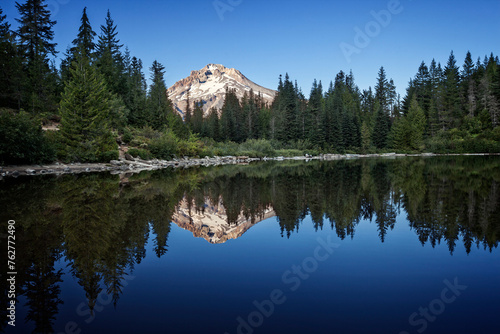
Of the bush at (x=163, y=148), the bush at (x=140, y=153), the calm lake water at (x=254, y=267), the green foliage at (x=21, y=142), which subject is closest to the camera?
the calm lake water at (x=254, y=267)

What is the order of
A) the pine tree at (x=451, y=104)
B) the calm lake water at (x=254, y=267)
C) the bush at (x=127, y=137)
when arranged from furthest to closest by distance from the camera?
the pine tree at (x=451, y=104)
the bush at (x=127, y=137)
the calm lake water at (x=254, y=267)

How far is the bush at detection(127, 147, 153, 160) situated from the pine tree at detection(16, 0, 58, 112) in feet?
37.2

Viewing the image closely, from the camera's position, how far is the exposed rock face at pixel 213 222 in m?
6.64

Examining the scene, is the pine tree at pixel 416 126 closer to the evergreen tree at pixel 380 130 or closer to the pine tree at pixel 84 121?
the evergreen tree at pixel 380 130

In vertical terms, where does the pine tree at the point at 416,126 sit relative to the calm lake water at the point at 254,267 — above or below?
above

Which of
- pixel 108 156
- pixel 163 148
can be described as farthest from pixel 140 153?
pixel 108 156

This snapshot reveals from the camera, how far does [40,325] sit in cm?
309

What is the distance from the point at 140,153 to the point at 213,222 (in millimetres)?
23818

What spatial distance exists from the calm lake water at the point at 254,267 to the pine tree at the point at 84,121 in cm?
1635

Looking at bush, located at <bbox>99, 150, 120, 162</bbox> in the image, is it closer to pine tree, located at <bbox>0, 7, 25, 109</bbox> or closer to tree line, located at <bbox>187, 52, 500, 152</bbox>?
pine tree, located at <bbox>0, 7, 25, 109</bbox>

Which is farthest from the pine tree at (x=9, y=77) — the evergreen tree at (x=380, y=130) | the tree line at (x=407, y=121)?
the evergreen tree at (x=380, y=130)

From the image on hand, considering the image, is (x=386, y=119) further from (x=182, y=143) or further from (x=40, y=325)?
(x=40, y=325)

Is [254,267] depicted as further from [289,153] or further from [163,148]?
[289,153]

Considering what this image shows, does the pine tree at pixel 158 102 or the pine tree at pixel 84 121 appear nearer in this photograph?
the pine tree at pixel 84 121
